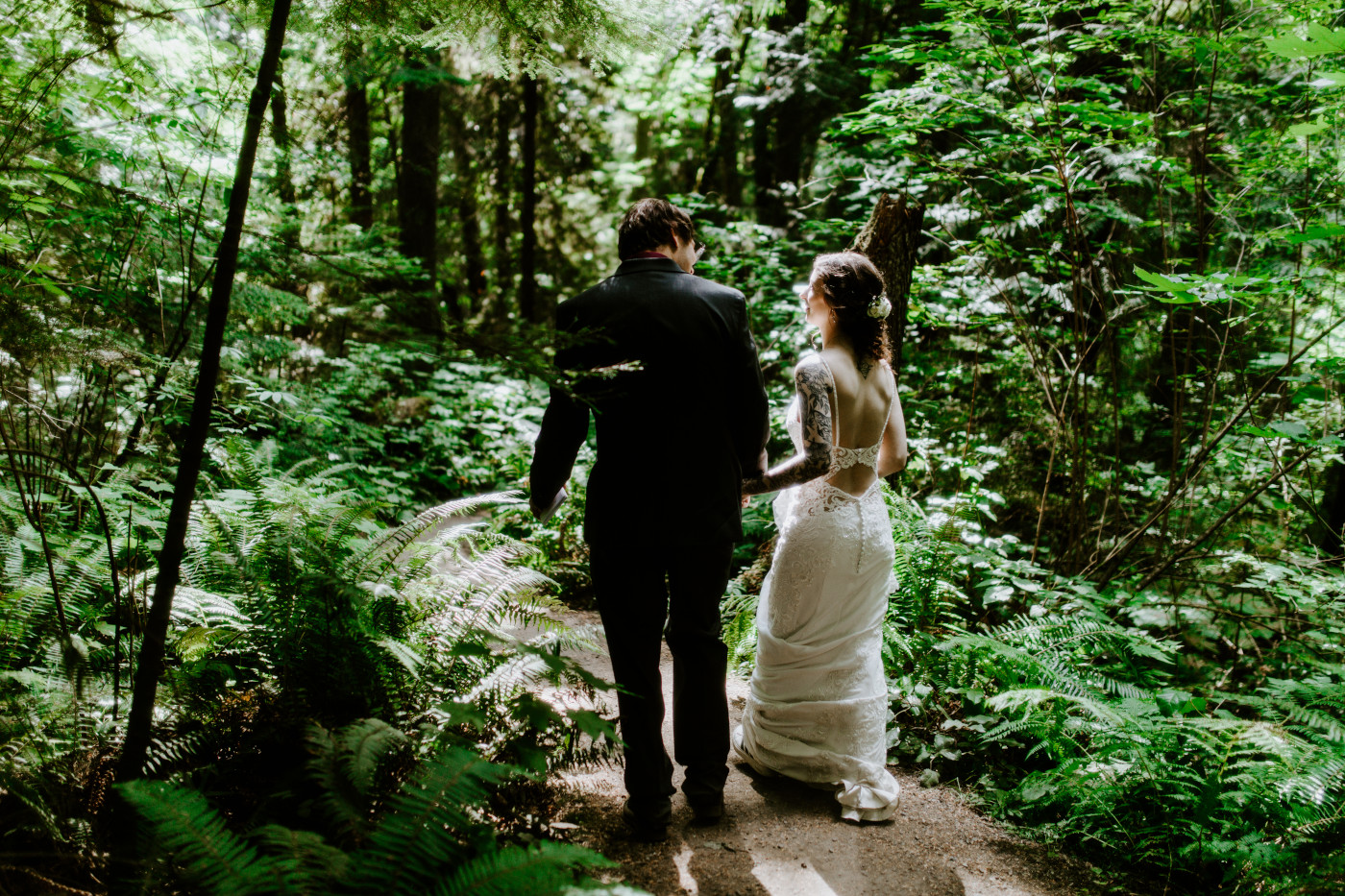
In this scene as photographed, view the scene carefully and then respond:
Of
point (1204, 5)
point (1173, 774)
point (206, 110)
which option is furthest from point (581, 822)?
point (1204, 5)

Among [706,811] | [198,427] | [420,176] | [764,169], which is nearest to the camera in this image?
[198,427]

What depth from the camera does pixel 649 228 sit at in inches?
114

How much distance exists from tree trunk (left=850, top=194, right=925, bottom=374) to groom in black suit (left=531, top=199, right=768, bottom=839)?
202 cm

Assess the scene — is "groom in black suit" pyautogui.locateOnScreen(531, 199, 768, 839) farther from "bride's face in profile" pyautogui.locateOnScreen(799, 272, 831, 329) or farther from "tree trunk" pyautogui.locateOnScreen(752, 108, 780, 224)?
"tree trunk" pyautogui.locateOnScreen(752, 108, 780, 224)

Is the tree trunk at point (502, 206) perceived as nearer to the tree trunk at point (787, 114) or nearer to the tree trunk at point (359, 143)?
the tree trunk at point (359, 143)

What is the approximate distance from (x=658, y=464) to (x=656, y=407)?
22 centimetres

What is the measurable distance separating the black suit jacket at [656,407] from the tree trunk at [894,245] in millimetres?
2062

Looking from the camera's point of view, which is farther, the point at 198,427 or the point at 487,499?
the point at 487,499

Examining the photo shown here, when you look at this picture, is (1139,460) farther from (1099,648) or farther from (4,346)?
(4,346)

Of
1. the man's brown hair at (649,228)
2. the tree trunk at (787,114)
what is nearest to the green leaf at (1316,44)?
the man's brown hair at (649,228)

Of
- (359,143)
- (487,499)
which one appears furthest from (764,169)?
(487,499)

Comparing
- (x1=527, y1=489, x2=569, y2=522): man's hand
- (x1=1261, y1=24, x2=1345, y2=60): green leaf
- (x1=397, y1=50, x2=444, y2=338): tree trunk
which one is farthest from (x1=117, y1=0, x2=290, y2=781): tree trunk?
(x1=397, y1=50, x2=444, y2=338): tree trunk

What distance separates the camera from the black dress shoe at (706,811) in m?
3.06

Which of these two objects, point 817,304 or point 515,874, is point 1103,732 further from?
point 515,874
